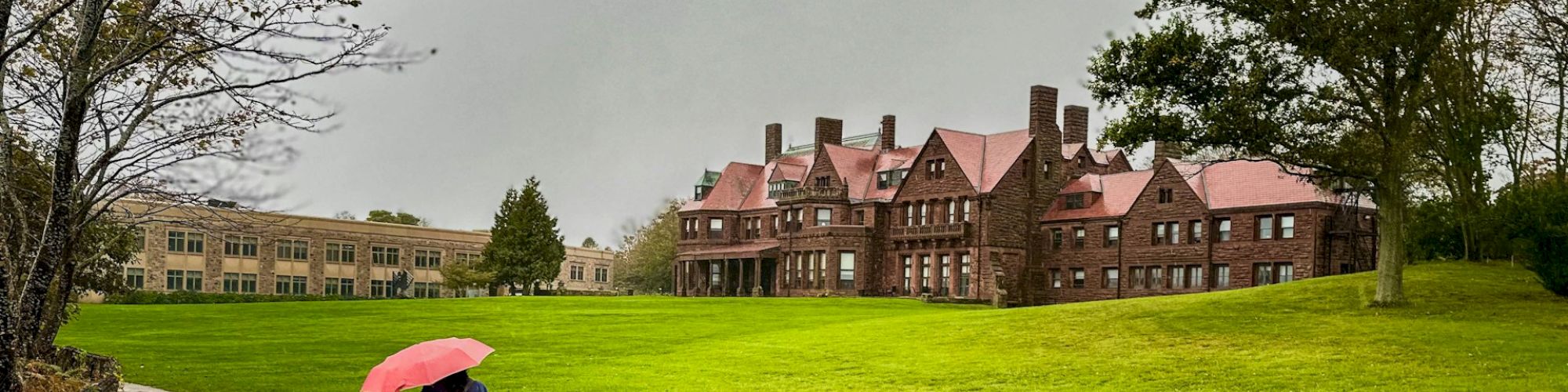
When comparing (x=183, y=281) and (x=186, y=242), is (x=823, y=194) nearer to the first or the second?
(x=186, y=242)

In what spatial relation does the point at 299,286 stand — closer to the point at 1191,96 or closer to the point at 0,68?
the point at 1191,96

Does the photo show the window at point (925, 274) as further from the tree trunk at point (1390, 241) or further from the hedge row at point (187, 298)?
the tree trunk at point (1390, 241)

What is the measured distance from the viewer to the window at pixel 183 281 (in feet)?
260

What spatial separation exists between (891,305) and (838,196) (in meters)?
16.5

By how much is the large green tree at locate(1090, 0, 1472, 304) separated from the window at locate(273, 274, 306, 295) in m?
61.7

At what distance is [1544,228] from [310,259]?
7054 cm

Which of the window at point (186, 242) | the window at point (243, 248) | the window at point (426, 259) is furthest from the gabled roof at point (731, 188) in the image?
the window at point (186, 242)

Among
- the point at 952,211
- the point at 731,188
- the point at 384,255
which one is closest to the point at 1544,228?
the point at 952,211

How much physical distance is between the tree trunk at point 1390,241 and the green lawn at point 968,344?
0.65 metres

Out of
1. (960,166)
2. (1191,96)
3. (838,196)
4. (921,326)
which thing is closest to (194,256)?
(838,196)

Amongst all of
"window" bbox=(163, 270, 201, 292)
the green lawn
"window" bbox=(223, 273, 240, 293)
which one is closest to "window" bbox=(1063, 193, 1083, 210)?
the green lawn

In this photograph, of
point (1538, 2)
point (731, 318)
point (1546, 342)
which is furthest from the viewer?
point (731, 318)

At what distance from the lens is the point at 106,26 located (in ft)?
57.9

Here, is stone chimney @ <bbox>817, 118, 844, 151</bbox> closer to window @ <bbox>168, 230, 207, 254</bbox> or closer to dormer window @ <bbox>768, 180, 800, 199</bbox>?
dormer window @ <bbox>768, 180, 800, 199</bbox>
